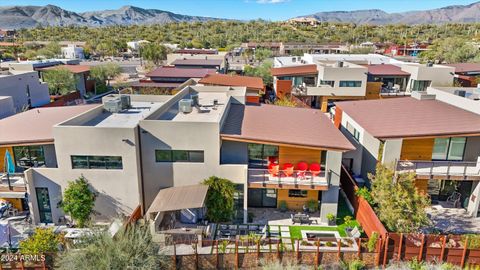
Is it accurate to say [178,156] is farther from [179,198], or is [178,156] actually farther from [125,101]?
[125,101]

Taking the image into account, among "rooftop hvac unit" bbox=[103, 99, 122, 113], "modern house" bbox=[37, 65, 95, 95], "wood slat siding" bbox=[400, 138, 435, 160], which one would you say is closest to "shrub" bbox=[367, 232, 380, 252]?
"wood slat siding" bbox=[400, 138, 435, 160]

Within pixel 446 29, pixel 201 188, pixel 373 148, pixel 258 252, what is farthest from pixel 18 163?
pixel 446 29

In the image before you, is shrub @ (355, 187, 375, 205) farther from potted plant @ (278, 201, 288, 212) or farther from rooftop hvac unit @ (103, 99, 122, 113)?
rooftop hvac unit @ (103, 99, 122, 113)

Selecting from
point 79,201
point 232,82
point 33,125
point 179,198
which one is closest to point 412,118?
point 179,198

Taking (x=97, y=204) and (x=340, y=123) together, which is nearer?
(x=97, y=204)

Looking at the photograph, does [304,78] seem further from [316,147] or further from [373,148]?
[316,147]

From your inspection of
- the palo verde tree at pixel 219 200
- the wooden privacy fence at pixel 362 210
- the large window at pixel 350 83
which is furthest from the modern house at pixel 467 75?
the palo verde tree at pixel 219 200

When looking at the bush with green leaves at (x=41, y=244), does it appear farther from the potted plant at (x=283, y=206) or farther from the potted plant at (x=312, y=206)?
the potted plant at (x=312, y=206)
